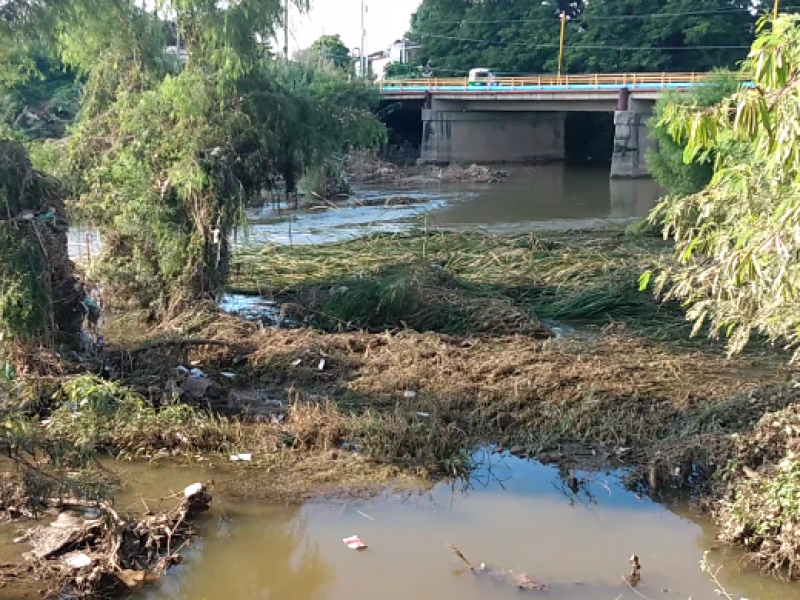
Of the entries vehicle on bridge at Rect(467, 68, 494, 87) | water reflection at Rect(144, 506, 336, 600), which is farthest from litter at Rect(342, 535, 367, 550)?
vehicle on bridge at Rect(467, 68, 494, 87)

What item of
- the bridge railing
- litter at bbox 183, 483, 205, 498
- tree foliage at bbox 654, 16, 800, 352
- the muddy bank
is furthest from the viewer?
the bridge railing

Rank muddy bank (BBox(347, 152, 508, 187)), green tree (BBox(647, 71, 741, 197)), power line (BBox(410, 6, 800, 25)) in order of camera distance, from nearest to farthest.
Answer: green tree (BBox(647, 71, 741, 197))
muddy bank (BBox(347, 152, 508, 187))
power line (BBox(410, 6, 800, 25))

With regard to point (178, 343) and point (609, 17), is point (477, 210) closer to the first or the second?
point (178, 343)

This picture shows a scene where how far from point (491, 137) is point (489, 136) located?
15cm

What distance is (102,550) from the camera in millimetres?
5277

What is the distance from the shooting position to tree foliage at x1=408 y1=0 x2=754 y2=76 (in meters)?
44.2

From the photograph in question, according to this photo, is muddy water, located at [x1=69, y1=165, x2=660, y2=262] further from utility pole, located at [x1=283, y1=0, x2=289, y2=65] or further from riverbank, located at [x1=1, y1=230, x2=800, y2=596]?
riverbank, located at [x1=1, y1=230, x2=800, y2=596]

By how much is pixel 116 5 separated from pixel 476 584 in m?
7.54

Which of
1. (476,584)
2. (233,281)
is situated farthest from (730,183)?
(233,281)

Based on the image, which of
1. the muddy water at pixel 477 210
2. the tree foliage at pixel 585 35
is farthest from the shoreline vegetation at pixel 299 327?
the tree foliage at pixel 585 35

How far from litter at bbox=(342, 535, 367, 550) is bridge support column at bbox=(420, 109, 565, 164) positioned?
3598cm

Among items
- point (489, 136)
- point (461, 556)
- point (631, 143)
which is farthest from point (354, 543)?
point (489, 136)

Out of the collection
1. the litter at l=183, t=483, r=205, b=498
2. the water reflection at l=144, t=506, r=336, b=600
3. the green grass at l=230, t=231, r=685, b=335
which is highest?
the green grass at l=230, t=231, r=685, b=335

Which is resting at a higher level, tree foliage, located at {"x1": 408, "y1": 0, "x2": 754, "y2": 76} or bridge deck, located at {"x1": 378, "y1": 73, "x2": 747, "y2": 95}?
tree foliage, located at {"x1": 408, "y1": 0, "x2": 754, "y2": 76}
